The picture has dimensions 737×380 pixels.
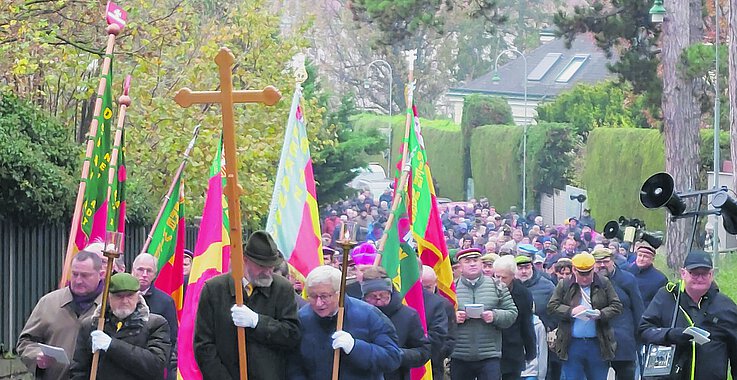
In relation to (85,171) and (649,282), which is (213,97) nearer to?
(85,171)

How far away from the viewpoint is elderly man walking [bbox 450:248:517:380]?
45.0 feet

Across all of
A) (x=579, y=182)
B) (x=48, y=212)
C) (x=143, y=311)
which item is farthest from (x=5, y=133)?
(x=579, y=182)

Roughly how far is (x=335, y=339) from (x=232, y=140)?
1.29 metres

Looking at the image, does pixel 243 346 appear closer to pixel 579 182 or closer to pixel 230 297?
pixel 230 297

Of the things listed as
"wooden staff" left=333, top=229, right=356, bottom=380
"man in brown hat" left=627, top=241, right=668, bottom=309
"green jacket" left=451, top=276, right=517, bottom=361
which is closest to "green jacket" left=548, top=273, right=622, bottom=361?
"man in brown hat" left=627, top=241, right=668, bottom=309

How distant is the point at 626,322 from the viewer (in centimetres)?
1507

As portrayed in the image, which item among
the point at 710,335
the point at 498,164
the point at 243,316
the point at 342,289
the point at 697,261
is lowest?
the point at 710,335

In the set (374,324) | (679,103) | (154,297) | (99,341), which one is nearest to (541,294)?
(154,297)

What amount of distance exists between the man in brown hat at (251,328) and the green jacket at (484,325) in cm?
495

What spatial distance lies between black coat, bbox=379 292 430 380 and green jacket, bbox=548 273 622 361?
4.73m

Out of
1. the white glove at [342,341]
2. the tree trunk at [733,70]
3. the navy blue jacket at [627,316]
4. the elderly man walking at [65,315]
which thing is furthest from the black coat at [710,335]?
the tree trunk at [733,70]

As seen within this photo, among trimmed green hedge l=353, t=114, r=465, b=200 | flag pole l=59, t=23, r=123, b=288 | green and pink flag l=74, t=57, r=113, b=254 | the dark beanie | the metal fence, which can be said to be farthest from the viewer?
trimmed green hedge l=353, t=114, r=465, b=200

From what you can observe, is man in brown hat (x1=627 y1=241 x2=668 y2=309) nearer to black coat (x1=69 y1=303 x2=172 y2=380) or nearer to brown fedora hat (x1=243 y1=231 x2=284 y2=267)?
brown fedora hat (x1=243 y1=231 x2=284 y2=267)

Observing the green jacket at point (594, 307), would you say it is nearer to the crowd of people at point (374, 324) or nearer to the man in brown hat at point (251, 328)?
the crowd of people at point (374, 324)
